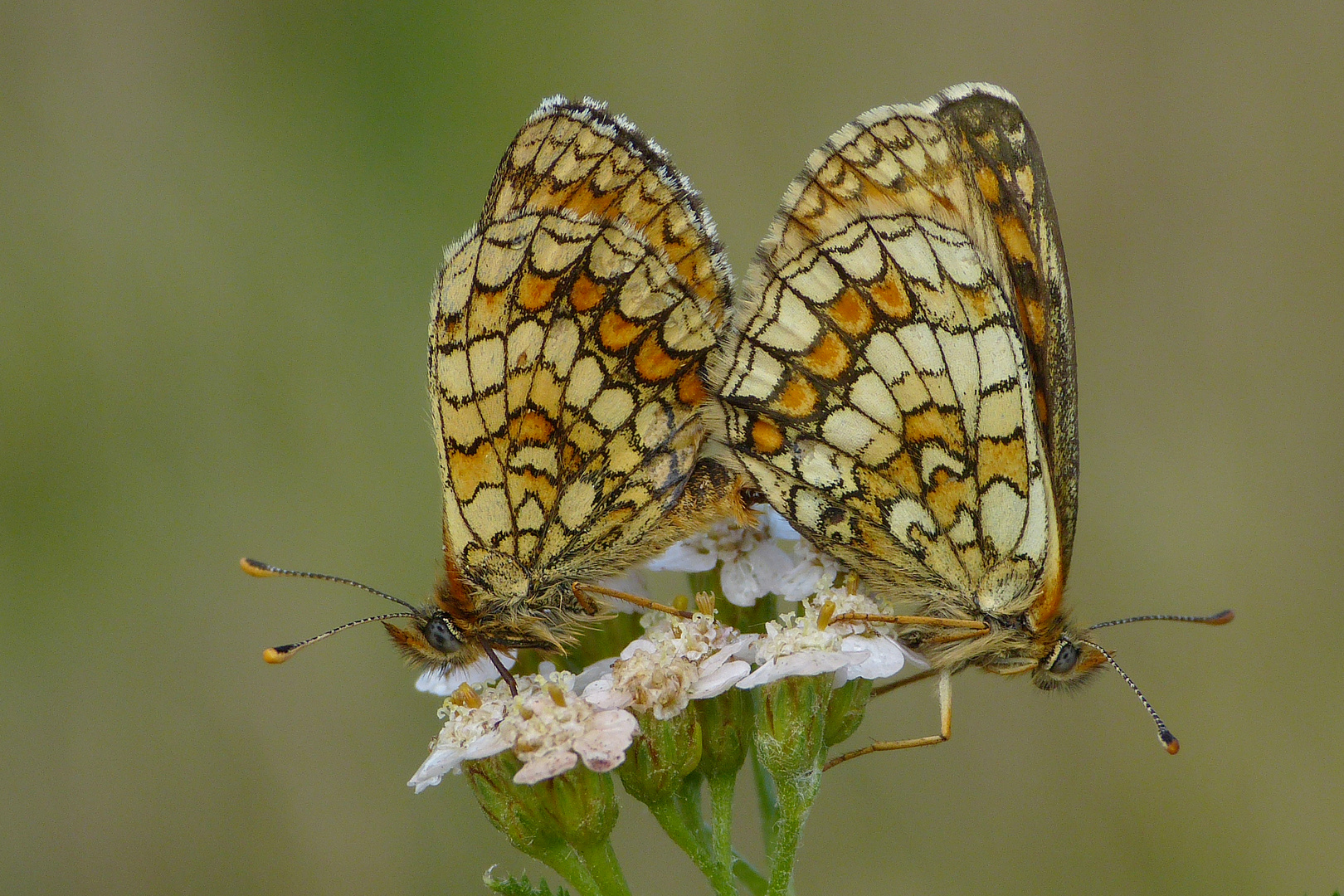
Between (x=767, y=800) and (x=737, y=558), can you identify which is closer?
(x=767, y=800)

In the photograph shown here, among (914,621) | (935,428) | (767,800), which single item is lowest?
(767,800)

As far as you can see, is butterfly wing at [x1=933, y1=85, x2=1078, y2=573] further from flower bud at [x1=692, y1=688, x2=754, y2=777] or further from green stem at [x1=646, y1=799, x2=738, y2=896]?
green stem at [x1=646, y1=799, x2=738, y2=896]

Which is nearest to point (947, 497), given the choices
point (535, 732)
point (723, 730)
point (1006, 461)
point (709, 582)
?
point (1006, 461)

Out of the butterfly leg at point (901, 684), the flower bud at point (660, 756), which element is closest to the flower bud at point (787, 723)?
the flower bud at point (660, 756)

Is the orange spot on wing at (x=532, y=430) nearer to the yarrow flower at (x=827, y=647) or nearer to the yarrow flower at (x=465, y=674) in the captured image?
the yarrow flower at (x=465, y=674)

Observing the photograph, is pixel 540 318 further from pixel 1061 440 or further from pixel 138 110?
pixel 138 110

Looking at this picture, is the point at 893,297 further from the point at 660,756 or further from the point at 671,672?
the point at 660,756

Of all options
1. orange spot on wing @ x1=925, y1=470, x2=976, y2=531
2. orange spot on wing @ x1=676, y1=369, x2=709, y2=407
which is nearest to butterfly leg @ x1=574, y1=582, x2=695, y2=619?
orange spot on wing @ x1=676, y1=369, x2=709, y2=407

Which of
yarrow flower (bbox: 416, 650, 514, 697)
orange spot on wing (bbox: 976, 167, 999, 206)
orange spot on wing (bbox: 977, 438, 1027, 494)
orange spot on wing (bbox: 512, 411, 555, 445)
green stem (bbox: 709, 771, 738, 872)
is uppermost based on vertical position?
orange spot on wing (bbox: 976, 167, 999, 206)
